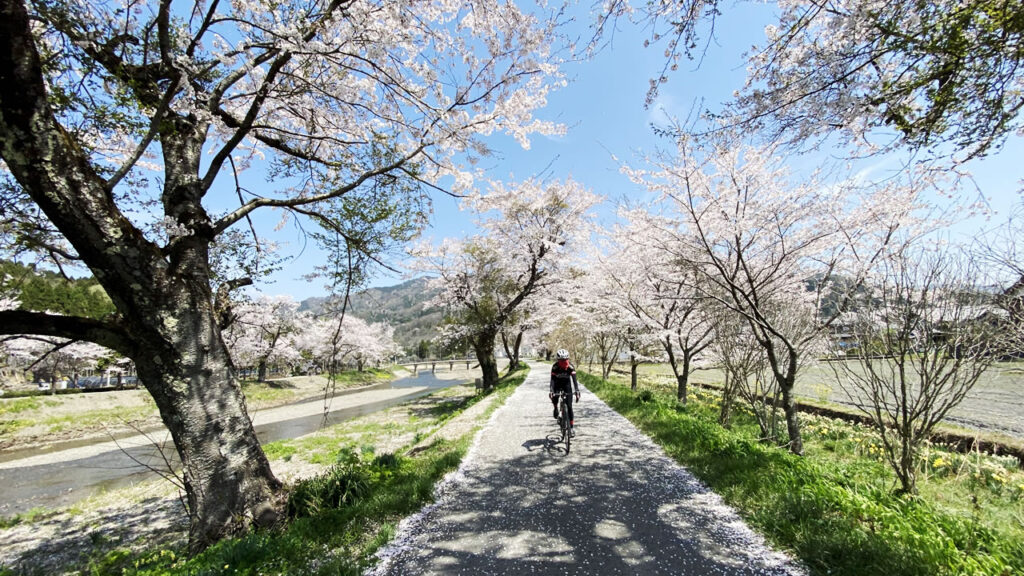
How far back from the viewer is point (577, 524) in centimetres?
402

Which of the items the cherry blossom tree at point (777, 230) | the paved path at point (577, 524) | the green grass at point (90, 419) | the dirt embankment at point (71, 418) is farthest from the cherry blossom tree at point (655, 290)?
the green grass at point (90, 419)

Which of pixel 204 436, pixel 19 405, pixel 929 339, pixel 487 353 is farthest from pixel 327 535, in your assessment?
pixel 19 405

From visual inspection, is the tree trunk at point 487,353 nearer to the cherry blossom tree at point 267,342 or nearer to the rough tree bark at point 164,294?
the rough tree bark at point 164,294

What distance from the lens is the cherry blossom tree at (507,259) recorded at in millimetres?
15711

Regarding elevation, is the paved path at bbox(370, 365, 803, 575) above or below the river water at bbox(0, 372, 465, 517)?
above

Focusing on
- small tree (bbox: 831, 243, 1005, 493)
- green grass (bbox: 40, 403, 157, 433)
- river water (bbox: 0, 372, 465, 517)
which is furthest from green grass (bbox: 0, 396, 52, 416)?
small tree (bbox: 831, 243, 1005, 493)

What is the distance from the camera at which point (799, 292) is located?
357 inches

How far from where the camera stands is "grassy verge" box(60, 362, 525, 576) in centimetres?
313

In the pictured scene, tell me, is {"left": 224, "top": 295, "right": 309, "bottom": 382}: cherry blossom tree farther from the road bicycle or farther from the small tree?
the small tree

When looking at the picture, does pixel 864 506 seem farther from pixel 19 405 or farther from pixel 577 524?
pixel 19 405

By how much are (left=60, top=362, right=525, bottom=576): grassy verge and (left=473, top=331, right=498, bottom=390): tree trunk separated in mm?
11521

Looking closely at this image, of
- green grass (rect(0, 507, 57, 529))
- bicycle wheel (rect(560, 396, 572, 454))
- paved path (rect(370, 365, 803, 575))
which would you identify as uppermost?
bicycle wheel (rect(560, 396, 572, 454))

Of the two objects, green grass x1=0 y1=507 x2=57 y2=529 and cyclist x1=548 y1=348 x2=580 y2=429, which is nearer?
cyclist x1=548 y1=348 x2=580 y2=429

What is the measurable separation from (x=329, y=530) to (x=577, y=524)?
2.74 metres
